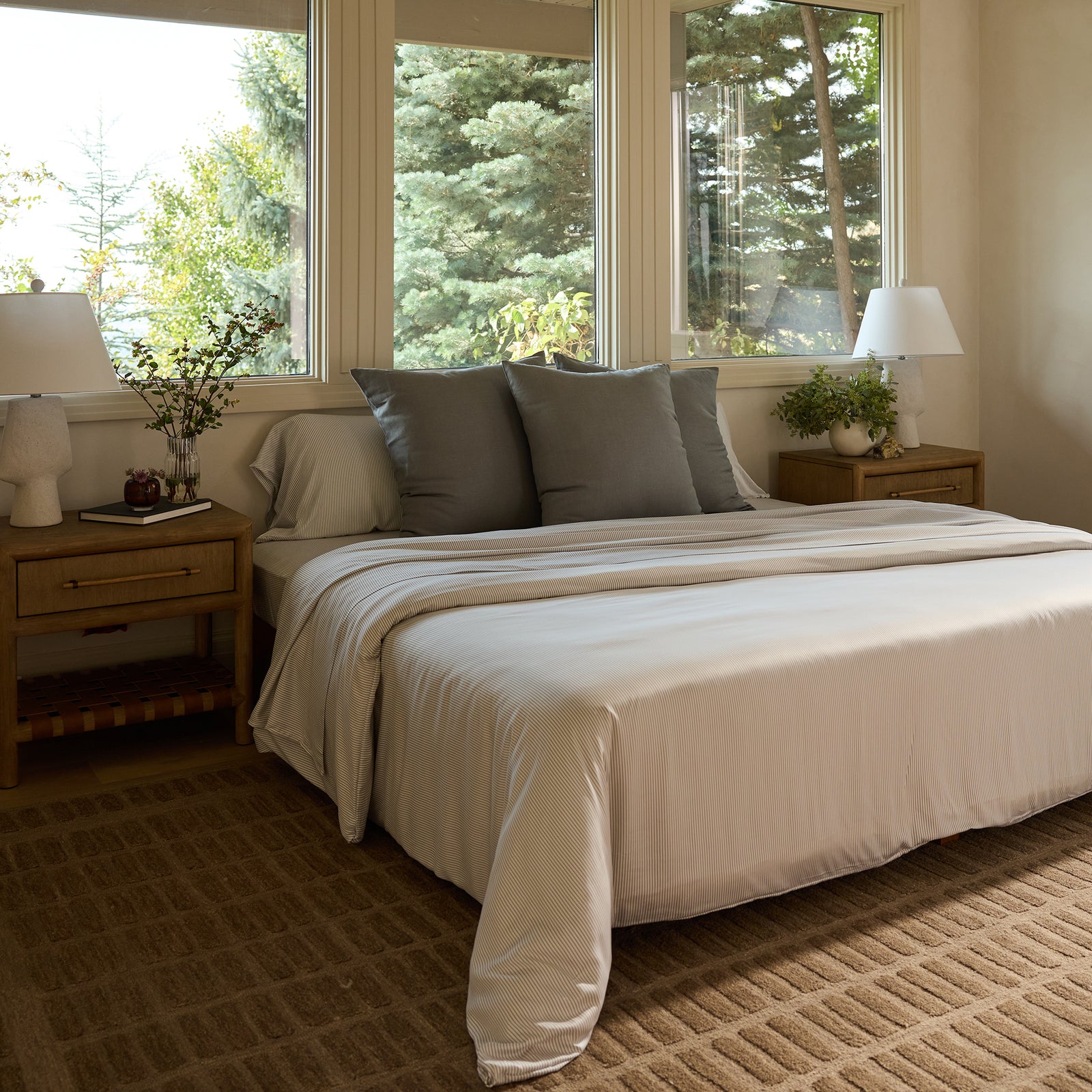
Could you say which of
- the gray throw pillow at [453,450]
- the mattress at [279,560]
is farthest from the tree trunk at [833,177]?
the mattress at [279,560]

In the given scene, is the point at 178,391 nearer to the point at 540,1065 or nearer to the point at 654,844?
the point at 654,844

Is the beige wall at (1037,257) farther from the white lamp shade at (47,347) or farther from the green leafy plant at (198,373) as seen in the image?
the white lamp shade at (47,347)

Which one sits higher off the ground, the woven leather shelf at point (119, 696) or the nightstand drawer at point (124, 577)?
the nightstand drawer at point (124, 577)

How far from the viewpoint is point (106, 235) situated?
11.3 ft

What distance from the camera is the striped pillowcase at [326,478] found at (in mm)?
3490

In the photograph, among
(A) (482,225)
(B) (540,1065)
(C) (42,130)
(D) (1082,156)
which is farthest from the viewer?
(D) (1082,156)

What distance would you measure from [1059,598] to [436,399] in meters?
1.78

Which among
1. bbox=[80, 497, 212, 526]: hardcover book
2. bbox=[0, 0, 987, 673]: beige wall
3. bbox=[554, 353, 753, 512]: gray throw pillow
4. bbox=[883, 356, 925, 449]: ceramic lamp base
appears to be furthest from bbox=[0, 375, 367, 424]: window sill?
bbox=[883, 356, 925, 449]: ceramic lamp base

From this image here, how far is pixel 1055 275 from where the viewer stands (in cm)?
481

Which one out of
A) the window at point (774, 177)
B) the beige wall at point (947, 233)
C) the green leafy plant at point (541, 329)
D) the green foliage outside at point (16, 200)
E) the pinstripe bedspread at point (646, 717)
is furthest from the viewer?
the beige wall at point (947, 233)

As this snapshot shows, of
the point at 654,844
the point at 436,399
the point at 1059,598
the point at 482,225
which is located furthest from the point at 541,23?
the point at 654,844

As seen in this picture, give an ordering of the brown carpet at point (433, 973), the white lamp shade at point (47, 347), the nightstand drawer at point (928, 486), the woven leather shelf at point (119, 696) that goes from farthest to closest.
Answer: the nightstand drawer at point (928, 486)
the woven leather shelf at point (119, 696)
the white lamp shade at point (47, 347)
the brown carpet at point (433, 973)

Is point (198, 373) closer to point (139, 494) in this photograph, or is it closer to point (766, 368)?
point (139, 494)

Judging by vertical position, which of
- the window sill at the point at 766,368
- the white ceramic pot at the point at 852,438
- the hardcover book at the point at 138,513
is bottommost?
the hardcover book at the point at 138,513
